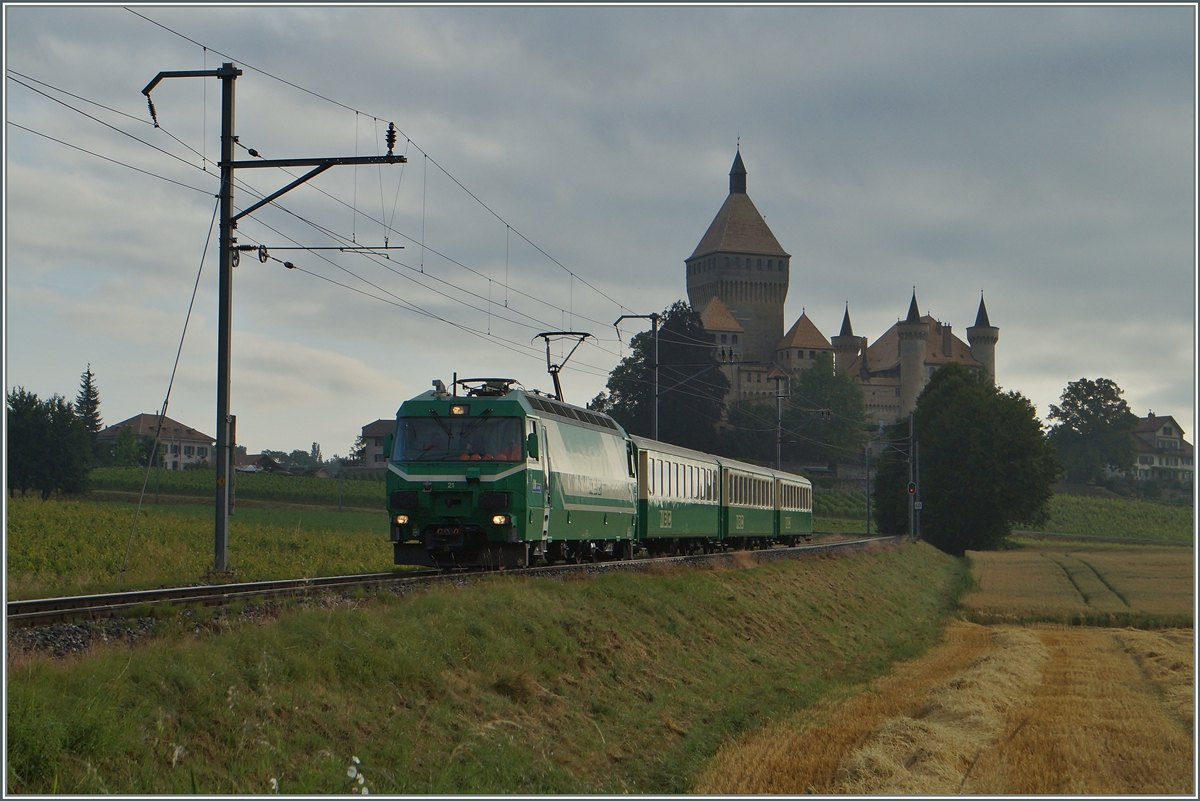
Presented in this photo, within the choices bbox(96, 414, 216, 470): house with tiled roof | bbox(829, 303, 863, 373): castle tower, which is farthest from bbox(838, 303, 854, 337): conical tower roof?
Answer: bbox(96, 414, 216, 470): house with tiled roof

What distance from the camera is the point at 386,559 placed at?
3036cm

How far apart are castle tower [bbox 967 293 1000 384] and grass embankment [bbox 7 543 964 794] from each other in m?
163

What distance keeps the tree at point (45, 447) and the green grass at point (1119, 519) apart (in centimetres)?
7927

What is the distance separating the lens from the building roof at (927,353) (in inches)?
6841

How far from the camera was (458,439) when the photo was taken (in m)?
20.8

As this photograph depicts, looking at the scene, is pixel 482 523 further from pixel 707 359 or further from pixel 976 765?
pixel 707 359

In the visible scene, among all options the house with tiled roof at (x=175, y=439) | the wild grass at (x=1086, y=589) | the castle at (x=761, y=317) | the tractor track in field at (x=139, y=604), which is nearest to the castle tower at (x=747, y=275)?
the castle at (x=761, y=317)

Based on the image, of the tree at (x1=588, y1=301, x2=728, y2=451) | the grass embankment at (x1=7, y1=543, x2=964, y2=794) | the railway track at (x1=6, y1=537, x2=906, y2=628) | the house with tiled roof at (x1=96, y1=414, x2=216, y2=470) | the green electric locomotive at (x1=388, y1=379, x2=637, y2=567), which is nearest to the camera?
the grass embankment at (x1=7, y1=543, x2=964, y2=794)

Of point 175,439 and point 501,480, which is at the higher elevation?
point 175,439

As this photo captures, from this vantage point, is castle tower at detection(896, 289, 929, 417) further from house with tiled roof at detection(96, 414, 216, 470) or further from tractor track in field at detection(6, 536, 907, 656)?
tractor track in field at detection(6, 536, 907, 656)

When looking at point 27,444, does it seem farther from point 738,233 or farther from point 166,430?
point 738,233

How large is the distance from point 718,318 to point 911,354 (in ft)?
93.8

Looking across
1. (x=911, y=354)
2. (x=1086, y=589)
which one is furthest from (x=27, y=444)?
(x=911, y=354)

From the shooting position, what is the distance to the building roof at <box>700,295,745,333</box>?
15838 centimetres
